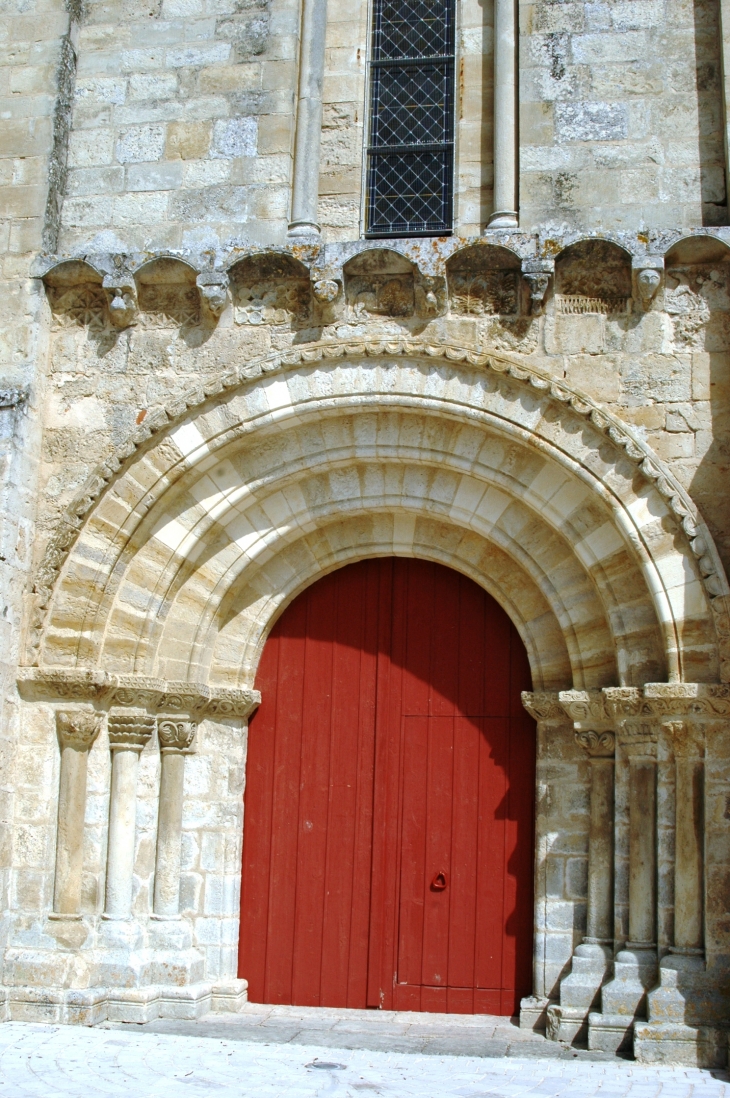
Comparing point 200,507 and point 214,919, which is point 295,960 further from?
point 200,507

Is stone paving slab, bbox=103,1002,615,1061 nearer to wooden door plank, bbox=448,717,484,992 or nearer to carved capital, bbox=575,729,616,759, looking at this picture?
wooden door plank, bbox=448,717,484,992

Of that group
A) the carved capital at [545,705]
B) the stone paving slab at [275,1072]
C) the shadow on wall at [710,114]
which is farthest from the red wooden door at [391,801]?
the shadow on wall at [710,114]

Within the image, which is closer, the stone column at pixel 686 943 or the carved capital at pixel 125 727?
the stone column at pixel 686 943

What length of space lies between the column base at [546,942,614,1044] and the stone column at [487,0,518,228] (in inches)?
155

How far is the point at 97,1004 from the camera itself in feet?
20.5

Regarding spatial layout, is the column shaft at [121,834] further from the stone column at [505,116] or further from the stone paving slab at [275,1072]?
the stone column at [505,116]

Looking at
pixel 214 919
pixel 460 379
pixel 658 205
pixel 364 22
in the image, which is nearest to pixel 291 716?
pixel 214 919

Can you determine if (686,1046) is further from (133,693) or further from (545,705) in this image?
(133,693)

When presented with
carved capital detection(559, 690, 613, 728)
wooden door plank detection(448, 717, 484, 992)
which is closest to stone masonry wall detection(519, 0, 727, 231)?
carved capital detection(559, 690, 613, 728)

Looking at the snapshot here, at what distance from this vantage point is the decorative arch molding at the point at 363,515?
6297mm

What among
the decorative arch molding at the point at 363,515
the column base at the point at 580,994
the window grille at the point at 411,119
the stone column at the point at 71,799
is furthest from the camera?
the window grille at the point at 411,119

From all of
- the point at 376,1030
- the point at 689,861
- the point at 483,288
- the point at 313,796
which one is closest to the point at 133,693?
the point at 313,796

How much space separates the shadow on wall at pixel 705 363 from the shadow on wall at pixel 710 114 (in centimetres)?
42

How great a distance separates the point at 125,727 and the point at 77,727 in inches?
10.6
